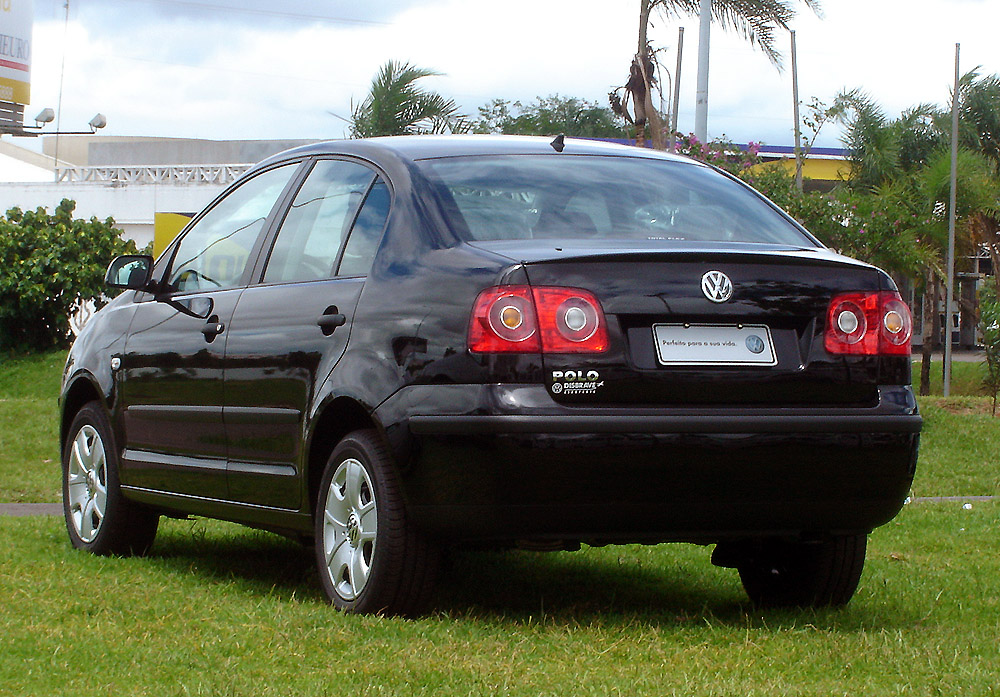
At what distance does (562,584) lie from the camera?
6238mm

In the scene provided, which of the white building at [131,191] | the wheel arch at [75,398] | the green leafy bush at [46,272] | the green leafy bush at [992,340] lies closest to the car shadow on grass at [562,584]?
the wheel arch at [75,398]

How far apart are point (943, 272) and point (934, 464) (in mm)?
17917

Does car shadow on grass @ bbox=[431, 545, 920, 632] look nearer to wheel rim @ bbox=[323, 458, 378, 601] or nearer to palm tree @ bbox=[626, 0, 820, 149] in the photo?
wheel rim @ bbox=[323, 458, 378, 601]

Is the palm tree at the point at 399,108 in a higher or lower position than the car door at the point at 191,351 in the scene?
higher

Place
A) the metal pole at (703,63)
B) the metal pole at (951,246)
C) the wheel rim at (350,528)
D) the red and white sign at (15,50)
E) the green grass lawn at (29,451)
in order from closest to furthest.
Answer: the wheel rim at (350,528) < the green grass lawn at (29,451) < the metal pole at (703,63) < the metal pole at (951,246) < the red and white sign at (15,50)

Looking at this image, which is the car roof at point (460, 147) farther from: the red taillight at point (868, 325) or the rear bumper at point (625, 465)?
the red taillight at point (868, 325)

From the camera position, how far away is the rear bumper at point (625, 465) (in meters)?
4.55

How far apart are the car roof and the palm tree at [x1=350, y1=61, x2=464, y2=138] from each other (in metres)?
21.4

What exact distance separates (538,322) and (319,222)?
1471 millimetres

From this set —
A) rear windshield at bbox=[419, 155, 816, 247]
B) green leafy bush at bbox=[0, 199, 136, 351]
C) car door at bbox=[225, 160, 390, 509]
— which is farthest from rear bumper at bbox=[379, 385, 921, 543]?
green leafy bush at bbox=[0, 199, 136, 351]

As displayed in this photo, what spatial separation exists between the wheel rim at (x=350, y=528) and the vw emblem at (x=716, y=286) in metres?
1.23

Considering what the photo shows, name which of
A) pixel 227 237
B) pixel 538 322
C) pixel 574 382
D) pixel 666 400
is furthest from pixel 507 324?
pixel 227 237

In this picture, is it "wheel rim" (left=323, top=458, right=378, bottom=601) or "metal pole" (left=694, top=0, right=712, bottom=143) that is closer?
"wheel rim" (left=323, top=458, right=378, bottom=601)

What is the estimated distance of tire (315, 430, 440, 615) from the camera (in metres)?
4.86
